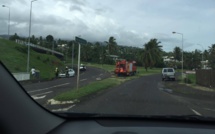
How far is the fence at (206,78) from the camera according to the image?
37344 mm

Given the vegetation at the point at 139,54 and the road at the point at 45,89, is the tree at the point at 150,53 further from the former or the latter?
the road at the point at 45,89

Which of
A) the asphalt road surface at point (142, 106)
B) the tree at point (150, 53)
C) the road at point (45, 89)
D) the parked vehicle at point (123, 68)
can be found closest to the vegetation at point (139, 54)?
the tree at point (150, 53)

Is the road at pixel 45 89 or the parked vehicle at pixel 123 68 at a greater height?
the parked vehicle at pixel 123 68

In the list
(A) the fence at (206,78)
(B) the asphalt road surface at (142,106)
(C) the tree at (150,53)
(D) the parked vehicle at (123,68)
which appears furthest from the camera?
(C) the tree at (150,53)

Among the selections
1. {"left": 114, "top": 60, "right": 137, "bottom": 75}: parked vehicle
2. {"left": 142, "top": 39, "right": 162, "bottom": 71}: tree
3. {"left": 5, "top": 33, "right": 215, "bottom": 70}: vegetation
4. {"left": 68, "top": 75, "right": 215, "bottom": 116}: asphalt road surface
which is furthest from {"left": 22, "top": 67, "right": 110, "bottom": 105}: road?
{"left": 142, "top": 39, "right": 162, "bottom": 71}: tree

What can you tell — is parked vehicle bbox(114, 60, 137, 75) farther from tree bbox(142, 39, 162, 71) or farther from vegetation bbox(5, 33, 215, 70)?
tree bbox(142, 39, 162, 71)

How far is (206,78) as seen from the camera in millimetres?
39469

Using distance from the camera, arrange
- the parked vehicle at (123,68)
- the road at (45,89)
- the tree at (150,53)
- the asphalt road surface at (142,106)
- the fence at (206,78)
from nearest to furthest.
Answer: the asphalt road surface at (142,106) → the road at (45,89) → the fence at (206,78) → the parked vehicle at (123,68) → the tree at (150,53)

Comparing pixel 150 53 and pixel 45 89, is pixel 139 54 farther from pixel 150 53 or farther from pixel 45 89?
pixel 45 89

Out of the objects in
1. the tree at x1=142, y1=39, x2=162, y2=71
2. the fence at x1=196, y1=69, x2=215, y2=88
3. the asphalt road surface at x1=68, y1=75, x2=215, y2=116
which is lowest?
the asphalt road surface at x1=68, y1=75, x2=215, y2=116

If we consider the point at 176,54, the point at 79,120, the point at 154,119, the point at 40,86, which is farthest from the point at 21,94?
the point at 176,54

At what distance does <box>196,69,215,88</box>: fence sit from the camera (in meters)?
37.3

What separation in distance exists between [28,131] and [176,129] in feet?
4.26

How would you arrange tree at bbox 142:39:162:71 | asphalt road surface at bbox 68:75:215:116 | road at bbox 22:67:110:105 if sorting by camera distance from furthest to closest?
tree at bbox 142:39:162:71 < road at bbox 22:67:110:105 < asphalt road surface at bbox 68:75:215:116
